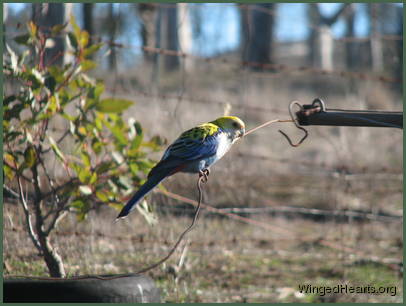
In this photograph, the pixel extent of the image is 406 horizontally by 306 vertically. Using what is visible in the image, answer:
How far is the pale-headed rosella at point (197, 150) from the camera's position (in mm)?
3215

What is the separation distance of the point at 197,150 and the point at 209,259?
256 centimetres

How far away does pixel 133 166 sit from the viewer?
4121 mm

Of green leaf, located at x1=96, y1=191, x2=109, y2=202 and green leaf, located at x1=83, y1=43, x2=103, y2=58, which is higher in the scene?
green leaf, located at x1=83, y1=43, x2=103, y2=58

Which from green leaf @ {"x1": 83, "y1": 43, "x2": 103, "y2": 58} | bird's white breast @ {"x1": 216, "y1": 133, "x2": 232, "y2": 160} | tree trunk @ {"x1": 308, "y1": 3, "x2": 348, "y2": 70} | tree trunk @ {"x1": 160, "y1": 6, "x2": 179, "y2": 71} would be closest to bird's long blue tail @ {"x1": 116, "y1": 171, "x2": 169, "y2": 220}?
bird's white breast @ {"x1": 216, "y1": 133, "x2": 232, "y2": 160}

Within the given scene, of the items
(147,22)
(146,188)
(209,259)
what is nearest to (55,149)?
(146,188)

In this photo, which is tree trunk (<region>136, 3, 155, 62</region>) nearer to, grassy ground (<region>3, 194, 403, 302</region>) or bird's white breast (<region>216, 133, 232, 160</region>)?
grassy ground (<region>3, 194, 403, 302</region>)

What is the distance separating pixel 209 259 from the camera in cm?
566

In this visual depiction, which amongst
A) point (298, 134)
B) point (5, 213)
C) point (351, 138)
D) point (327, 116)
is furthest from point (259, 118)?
point (327, 116)

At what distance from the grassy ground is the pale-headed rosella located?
1293 millimetres

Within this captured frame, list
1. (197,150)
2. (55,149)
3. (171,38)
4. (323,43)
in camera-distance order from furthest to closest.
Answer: (323,43) → (171,38) → (55,149) → (197,150)

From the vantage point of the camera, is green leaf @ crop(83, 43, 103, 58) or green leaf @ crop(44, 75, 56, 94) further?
green leaf @ crop(83, 43, 103, 58)

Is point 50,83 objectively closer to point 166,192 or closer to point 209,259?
point 166,192

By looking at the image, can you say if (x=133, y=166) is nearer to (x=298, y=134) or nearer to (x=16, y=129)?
(x=16, y=129)

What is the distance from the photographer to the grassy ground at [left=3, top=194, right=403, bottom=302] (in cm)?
466
